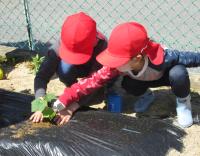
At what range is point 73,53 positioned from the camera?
2.40m

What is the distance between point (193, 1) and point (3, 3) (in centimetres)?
235

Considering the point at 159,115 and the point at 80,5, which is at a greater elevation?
the point at 80,5

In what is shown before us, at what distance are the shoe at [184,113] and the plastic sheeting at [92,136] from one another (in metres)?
0.12

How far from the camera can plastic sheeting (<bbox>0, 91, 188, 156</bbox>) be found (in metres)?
2.13

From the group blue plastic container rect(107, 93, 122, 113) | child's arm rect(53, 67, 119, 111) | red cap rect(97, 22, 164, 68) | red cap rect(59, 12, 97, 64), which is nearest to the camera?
red cap rect(97, 22, 164, 68)

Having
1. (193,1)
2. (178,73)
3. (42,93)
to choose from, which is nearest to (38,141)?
(42,93)

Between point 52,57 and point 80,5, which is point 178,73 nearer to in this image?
point 52,57

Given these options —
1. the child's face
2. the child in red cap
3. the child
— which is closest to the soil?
the child

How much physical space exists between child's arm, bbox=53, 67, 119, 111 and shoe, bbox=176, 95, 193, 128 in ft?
1.31

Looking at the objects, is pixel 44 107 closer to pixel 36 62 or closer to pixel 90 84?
pixel 90 84

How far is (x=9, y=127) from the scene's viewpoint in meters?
2.34

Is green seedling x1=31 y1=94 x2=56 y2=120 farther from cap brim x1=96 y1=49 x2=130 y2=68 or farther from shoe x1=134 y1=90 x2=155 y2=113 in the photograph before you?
shoe x1=134 y1=90 x2=155 y2=113

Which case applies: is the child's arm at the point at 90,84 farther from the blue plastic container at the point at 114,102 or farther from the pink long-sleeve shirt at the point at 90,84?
the blue plastic container at the point at 114,102

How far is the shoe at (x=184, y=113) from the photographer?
2.53 m
